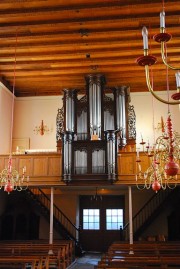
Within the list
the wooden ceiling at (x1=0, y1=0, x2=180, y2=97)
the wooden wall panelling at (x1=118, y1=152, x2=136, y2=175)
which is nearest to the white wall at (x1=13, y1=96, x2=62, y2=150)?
the wooden ceiling at (x1=0, y1=0, x2=180, y2=97)

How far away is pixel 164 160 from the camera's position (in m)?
8.91

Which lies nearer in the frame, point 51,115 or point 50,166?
point 50,166

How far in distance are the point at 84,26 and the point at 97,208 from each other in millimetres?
9986

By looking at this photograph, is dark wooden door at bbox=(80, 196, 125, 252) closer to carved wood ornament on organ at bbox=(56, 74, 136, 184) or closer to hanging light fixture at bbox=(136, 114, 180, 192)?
hanging light fixture at bbox=(136, 114, 180, 192)

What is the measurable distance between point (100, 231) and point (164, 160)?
9429 millimetres

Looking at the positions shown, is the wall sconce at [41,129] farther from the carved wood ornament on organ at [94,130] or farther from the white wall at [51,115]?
the carved wood ornament on organ at [94,130]

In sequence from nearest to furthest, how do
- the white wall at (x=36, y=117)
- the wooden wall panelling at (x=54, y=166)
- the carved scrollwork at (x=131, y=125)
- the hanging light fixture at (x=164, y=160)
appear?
1. the hanging light fixture at (x=164, y=160)
2. the wooden wall panelling at (x=54, y=166)
3. the carved scrollwork at (x=131, y=125)
4. the white wall at (x=36, y=117)

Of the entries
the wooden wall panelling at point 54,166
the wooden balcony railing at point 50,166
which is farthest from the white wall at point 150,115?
the wooden wall panelling at point 54,166

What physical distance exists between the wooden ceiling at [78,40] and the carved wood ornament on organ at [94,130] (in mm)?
1029

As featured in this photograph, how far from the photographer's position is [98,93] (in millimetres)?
14648

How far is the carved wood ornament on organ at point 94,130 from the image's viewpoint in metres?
12.5

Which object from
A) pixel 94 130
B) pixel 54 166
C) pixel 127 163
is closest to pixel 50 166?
pixel 54 166

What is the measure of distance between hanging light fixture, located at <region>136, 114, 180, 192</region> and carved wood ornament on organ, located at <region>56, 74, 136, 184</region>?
1512 mm

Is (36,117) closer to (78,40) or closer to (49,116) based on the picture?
(49,116)
